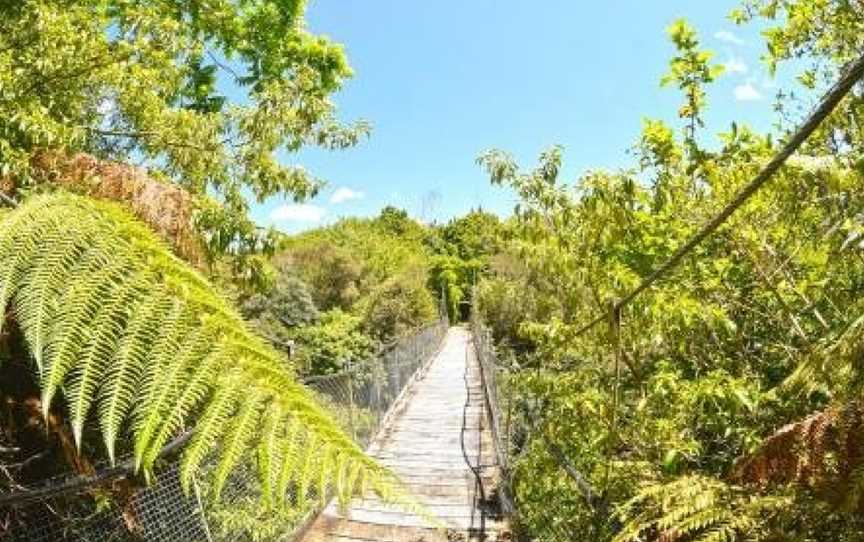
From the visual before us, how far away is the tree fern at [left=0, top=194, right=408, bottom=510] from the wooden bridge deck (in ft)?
10.6

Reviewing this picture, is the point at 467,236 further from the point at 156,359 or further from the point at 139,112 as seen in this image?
the point at 156,359

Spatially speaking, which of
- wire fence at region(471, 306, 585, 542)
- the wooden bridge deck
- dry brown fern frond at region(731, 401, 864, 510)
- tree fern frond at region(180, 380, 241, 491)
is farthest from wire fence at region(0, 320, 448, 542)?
tree fern frond at region(180, 380, 241, 491)

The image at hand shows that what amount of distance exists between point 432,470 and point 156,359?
960 centimetres

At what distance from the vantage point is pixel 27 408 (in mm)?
5152

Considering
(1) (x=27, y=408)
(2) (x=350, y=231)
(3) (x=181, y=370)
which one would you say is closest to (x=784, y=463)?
(3) (x=181, y=370)

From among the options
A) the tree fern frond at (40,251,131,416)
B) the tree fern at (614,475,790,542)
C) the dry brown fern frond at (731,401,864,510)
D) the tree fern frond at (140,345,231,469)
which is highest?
the tree fern frond at (40,251,131,416)

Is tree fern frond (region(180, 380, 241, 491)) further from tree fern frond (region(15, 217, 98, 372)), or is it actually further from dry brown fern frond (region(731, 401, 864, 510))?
dry brown fern frond (region(731, 401, 864, 510))

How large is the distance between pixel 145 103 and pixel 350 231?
129ft

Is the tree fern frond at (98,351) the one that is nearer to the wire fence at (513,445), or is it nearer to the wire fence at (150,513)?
the wire fence at (150,513)

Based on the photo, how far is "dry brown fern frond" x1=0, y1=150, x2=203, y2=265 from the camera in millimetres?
4680

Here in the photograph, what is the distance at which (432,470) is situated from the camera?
995 centimetres

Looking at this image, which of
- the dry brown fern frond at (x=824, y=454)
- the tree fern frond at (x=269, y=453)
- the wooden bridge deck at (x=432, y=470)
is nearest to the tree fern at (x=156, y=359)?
the tree fern frond at (x=269, y=453)

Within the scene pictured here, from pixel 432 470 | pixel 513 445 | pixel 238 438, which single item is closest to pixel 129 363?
pixel 238 438

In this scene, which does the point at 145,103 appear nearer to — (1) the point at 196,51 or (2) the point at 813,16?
(1) the point at 196,51
